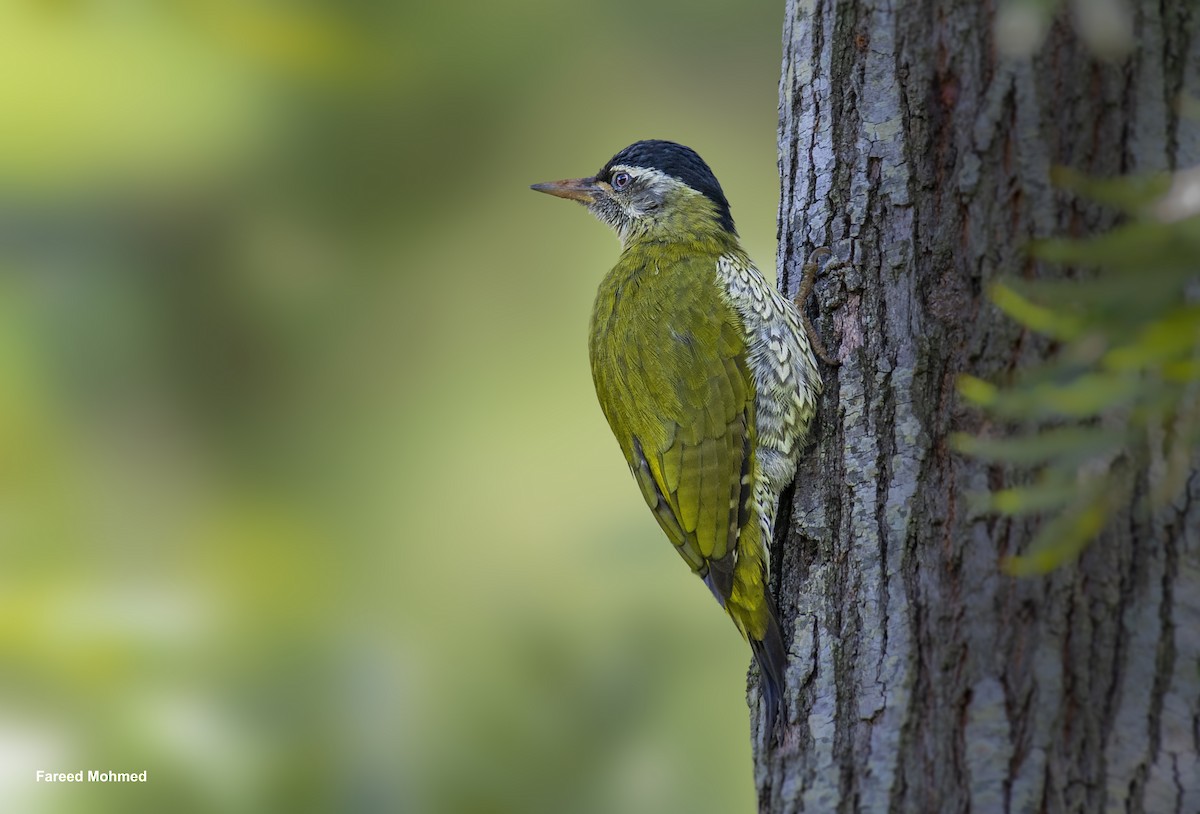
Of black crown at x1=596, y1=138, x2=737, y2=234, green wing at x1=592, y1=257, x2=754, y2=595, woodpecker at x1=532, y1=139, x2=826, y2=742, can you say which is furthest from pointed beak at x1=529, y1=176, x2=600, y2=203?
green wing at x1=592, y1=257, x2=754, y2=595

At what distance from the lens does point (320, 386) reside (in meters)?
5.00

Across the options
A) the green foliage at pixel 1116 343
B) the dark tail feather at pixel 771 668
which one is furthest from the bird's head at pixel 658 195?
the green foliage at pixel 1116 343

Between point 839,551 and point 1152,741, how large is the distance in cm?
62

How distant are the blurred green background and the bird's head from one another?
1066 millimetres

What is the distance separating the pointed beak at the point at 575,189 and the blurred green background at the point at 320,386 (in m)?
1.02

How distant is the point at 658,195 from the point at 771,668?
5.71ft

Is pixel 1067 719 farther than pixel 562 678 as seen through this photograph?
No

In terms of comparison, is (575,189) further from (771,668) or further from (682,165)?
(771,668)

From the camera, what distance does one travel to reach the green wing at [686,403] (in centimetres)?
261

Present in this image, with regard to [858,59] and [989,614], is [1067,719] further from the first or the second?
[858,59]

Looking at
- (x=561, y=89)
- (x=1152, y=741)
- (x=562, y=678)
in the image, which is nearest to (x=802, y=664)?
(x=1152, y=741)

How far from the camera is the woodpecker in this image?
8.11ft

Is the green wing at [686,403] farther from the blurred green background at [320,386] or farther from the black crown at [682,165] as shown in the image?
the blurred green background at [320,386]

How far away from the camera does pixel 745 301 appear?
2.88 metres
